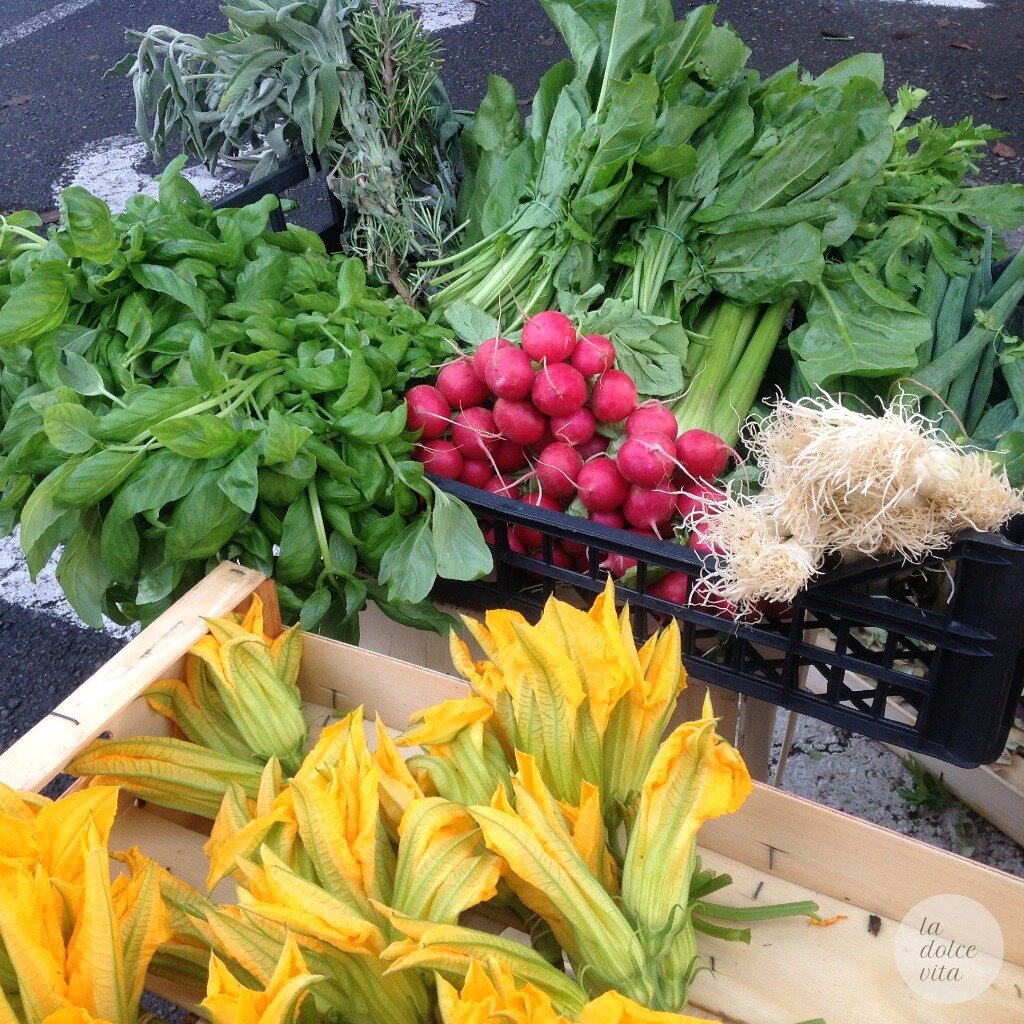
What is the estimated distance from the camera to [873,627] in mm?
1393

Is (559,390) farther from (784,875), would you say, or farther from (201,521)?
(784,875)

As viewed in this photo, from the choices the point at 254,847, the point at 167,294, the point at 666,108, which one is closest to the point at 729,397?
the point at 666,108

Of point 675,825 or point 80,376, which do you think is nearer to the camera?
point 675,825

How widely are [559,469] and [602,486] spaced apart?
0.09 meters

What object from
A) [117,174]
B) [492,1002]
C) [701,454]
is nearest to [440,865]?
[492,1002]

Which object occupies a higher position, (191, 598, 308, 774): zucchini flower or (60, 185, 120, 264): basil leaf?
(60, 185, 120, 264): basil leaf

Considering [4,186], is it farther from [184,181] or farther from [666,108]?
[666,108]

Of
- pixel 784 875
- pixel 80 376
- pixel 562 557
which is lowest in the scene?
pixel 784 875

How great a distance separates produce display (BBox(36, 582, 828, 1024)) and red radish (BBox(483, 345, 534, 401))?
597 millimetres

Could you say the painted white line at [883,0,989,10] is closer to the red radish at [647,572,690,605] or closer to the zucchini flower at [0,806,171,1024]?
the red radish at [647,572,690,605]

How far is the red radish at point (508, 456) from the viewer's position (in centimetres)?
172

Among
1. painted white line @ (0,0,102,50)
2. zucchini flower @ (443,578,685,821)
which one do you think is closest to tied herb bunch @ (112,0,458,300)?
zucchini flower @ (443,578,685,821)

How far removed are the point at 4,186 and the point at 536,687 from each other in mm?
4463

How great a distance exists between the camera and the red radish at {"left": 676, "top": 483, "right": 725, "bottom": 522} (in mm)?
1452
